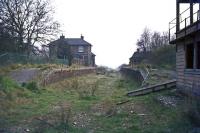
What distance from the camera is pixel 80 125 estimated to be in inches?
545

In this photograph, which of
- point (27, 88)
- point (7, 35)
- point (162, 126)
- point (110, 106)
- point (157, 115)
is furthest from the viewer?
point (7, 35)

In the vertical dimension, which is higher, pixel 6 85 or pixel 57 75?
pixel 57 75

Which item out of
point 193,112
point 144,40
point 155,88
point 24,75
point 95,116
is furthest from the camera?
point 144,40

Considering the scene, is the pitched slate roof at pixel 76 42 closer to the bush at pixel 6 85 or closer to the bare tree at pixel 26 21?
the bare tree at pixel 26 21

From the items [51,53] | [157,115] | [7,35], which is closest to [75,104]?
[157,115]

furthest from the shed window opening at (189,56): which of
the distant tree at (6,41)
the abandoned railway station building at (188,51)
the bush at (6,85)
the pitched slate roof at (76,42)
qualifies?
the pitched slate roof at (76,42)

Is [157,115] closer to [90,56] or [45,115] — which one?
[45,115]

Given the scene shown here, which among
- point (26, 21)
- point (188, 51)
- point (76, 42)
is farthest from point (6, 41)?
point (76, 42)

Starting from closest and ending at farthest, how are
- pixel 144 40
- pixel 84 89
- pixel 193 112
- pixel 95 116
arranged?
pixel 193 112 < pixel 95 116 < pixel 84 89 < pixel 144 40

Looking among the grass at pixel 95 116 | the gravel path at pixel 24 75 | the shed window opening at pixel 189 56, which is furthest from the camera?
the gravel path at pixel 24 75

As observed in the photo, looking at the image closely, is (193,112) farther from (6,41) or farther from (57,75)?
(6,41)

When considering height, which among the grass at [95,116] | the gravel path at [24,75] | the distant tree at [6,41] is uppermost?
the distant tree at [6,41]

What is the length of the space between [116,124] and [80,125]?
132 cm

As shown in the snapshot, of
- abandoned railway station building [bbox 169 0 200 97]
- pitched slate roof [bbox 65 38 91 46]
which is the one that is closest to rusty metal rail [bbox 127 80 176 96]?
abandoned railway station building [bbox 169 0 200 97]
